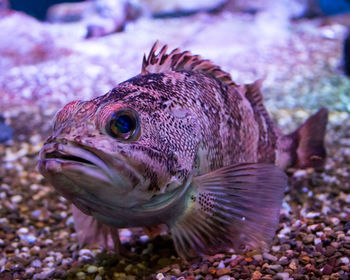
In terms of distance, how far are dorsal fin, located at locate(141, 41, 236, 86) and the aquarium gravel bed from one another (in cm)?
134

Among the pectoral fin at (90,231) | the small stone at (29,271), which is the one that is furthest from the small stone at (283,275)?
the small stone at (29,271)

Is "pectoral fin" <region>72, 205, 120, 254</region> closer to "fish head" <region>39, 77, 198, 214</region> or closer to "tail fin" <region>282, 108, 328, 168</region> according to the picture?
"fish head" <region>39, 77, 198, 214</region>

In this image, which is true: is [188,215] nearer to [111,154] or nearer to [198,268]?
[198,268]

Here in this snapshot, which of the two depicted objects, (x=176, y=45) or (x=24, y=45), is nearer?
(x=24, y=45)

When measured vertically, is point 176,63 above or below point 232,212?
above

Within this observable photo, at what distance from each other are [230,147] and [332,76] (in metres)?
5.90

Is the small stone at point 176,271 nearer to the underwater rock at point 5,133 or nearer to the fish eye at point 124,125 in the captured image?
the fish eye at point 124,125

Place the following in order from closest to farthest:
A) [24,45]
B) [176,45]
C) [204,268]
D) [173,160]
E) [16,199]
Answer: [173,160] < [204,268] < [16,199] < [24,45] < [176,45]

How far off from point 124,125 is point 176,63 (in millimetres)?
1019

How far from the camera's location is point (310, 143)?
3398 millimetres

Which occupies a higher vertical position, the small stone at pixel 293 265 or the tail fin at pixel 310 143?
the tail fin at pixel 310 143

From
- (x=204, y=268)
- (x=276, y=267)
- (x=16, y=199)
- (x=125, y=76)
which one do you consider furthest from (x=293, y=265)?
(x=125, y=76)

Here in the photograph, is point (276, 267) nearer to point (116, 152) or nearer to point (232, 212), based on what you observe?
point (232, 212)

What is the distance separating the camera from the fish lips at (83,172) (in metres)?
1.70
